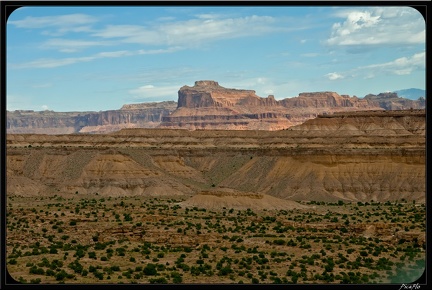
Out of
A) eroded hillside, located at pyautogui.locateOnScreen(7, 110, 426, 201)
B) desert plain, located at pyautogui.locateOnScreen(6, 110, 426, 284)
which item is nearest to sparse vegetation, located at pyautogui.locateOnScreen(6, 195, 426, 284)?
desert plain, located at pyautogui.locateOnScreen(6, 110, 426, 284)

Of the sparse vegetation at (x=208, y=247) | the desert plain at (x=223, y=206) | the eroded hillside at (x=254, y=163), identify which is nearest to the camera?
the sparse vegetation at (x=208, y=247)

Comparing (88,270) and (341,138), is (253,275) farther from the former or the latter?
(341,138)

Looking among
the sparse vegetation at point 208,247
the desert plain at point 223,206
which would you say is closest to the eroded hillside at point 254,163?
Answer: the desert plain at point 223,206

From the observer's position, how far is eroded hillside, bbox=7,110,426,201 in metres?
89.2

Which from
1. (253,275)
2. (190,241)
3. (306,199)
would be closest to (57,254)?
(190,241)

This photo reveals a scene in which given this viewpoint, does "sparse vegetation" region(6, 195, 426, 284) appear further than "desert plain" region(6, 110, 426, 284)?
No

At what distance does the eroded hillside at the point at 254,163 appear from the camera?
3514 inches

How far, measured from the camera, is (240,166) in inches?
4338

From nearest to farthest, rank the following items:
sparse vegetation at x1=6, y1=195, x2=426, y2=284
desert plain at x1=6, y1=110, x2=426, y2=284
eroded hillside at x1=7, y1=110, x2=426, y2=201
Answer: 1. sparse vegetation at x1=6, y1=195, x2=426, y2=284
2. desert plain at x1=6, y1=110, x2=426, y2=284
3. eroded hillside at x1=7, y1=110, x2=426, y2=201

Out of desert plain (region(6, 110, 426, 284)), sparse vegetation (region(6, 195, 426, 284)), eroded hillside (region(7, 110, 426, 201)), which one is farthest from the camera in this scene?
eroded hillside (region(7, 110, 426, 201))

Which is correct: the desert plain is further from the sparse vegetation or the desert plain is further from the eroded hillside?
the eroded hillside

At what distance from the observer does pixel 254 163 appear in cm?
10394

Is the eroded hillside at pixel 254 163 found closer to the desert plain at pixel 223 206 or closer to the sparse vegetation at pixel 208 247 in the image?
the desert plain at pixel 223 206

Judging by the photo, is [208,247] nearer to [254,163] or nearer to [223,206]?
[223,206]
